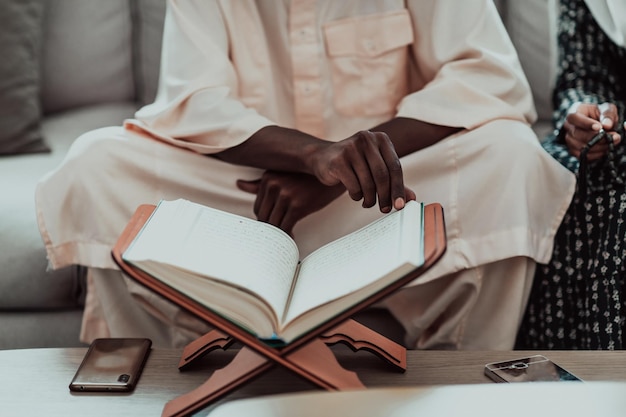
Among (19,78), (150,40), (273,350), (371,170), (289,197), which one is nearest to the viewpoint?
(273,350)

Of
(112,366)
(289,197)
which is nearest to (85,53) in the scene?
(289,197)

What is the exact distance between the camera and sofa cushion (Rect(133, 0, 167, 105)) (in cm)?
195

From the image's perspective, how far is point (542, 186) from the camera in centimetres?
138

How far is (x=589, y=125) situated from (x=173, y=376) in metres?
0.84

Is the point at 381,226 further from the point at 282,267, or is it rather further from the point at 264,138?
the point at 264,138

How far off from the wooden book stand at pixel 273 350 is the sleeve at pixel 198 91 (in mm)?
473

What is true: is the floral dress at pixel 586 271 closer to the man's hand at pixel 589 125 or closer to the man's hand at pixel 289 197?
the man's hand at pixel 589 125

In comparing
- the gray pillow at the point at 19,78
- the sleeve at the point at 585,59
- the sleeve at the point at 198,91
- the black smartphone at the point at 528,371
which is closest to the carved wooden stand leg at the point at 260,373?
the black smartphone at the point at 528,371

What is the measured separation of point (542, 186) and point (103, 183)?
737 millimetres

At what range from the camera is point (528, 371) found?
0.93 metres

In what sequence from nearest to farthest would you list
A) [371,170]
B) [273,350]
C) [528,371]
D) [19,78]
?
[273,350] → [528,371] → [371,170] → [19,78]

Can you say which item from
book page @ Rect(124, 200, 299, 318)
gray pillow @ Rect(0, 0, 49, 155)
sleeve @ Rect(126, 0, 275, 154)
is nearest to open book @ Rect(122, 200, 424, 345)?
book page @ Rect(124, 200, 299, 318)

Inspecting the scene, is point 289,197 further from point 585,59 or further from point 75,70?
point 75,70

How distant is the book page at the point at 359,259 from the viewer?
2.66ft
